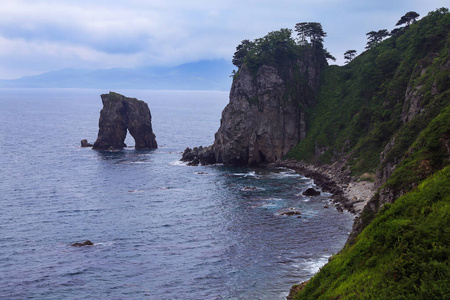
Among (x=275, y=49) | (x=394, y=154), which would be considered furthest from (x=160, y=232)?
(x=275, y=49)

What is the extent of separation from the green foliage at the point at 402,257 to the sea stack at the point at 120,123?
405 feet

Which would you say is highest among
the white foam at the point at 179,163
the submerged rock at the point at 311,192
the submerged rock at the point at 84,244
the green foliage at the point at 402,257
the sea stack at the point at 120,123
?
the sea stack at the point at 120,123

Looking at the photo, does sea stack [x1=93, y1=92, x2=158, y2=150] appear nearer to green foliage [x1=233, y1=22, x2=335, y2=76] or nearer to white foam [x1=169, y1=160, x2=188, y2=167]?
white foam [x1=169, y1=160, x2=188, y2=167]

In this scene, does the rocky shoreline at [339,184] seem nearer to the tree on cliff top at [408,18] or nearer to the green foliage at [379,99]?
the green foliage at [379,99]

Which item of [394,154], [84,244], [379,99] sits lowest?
[84,244]

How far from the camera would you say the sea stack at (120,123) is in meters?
146

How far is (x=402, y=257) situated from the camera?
25078 mm

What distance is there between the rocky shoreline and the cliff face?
677 cm

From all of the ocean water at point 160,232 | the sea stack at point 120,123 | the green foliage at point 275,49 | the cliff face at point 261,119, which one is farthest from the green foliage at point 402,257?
the sea stack at point 120,123

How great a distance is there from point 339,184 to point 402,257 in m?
64.1

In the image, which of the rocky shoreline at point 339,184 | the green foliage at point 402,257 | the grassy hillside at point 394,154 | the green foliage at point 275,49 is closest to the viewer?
the green foliage at point 402,257

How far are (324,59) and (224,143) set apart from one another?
50587mm

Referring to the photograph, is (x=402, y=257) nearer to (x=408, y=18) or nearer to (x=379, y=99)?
(x=379, y=99)

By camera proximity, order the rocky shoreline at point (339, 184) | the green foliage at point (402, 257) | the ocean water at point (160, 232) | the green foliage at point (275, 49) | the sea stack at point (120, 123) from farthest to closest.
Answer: the sea stack at point (120, 123)
the green foliage at point (275, 49)
the rocky shoreline at point (339, 184)
the ocean water at point (160, 232)
the green foliage at point (402, 257)
